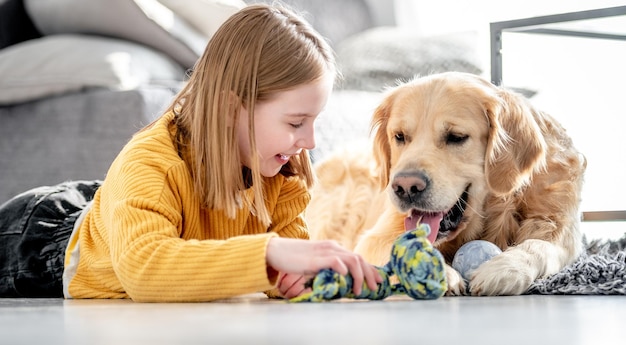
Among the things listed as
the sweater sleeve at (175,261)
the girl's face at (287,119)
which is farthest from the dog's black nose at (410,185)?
the sweater sleeve at (175,261)

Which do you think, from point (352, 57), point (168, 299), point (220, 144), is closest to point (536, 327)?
point (168, 299)

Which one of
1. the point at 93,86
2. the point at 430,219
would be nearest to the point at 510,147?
the point at 430,219

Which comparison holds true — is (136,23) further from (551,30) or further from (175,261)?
(175,261)

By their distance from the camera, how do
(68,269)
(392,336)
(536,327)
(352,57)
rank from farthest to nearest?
(352,57) < (68,269) < (536,327) < (392,336)

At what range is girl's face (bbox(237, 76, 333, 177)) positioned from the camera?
61.7 inches

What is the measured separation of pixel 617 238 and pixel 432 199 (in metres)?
0.99

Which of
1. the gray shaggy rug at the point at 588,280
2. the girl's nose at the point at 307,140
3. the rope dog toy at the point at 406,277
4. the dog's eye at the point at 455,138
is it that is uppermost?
the girl's nose at the point at 307,140

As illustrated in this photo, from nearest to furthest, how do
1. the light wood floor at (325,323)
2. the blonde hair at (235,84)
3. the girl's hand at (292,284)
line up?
1. the light wood floor at (325,323)
2. the girl's hand at (292,284)
3. the blonde hair at (235,84)

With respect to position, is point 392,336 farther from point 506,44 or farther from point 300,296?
point 506,44

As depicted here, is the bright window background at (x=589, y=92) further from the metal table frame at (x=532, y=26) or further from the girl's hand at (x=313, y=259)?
the girl's hand at (x=313, y=259)

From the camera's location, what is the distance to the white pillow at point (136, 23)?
2.72 meters

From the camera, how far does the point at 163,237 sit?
1363 millimetres

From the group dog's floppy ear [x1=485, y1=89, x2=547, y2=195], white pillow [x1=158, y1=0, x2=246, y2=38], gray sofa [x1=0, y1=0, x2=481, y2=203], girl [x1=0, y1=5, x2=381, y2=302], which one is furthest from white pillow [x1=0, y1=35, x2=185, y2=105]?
dog's floppy ear [x1=485, y1=89, x2=547, y2=195]

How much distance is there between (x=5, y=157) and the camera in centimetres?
272
